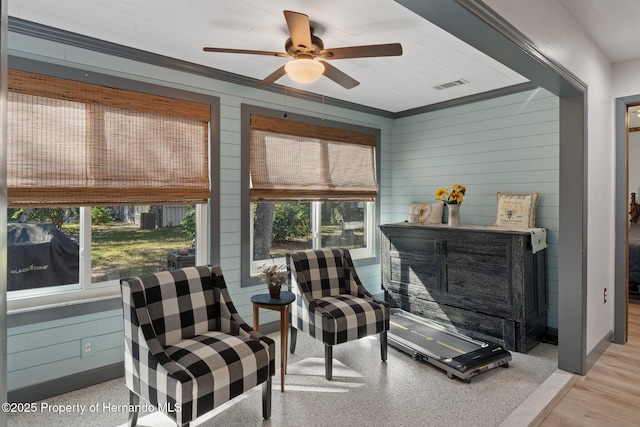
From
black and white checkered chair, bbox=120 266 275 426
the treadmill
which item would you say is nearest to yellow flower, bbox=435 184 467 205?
the treadmill

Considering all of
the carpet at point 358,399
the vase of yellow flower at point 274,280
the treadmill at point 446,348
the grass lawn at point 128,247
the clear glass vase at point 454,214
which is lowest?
the carpet at point 358,399

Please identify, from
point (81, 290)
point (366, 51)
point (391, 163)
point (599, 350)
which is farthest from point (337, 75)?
point (599, 350)

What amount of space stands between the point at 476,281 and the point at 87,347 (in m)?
3.43

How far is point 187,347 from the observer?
225cm

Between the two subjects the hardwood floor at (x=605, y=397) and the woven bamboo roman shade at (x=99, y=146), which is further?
the woven bamboo roman shade at (x=99, y=146)

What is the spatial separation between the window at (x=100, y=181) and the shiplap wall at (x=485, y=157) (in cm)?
271

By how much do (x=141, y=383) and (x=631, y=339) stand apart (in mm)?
4350

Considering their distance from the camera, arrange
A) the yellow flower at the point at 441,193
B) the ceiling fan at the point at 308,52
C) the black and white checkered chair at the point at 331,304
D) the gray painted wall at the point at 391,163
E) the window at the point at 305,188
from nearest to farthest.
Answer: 1. the ceiling fan at the point at 308,52
2. the gray painted wall at the point at 391,163
3. the black and white checkered chair at the point at 331,304
4. the window at the point at 305,188
5. the yellow flower at the point at 441,193

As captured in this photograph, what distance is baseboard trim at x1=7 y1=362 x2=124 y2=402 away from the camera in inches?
101

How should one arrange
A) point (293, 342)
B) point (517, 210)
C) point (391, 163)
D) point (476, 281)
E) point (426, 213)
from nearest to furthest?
point (293, 342), point (476, 281), point (517, 210), point (426, 213), point (391, 163)

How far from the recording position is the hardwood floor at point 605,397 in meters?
2.37

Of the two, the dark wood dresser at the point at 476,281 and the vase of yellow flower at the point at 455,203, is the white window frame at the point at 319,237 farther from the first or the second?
the vase of yellow flower at the point at 455,203

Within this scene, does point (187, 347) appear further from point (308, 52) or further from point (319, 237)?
point (319, 237)

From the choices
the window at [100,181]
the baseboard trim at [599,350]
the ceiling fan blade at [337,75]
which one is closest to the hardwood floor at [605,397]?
the baseboard trim at [599,350]
